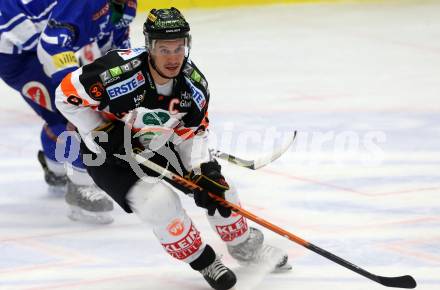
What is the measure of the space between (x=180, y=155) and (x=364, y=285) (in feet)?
2.49

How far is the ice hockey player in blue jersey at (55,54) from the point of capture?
3992mm

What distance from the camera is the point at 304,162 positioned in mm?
4613

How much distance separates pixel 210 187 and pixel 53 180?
136 cm

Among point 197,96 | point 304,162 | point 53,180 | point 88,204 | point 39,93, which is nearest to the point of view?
point 197,96

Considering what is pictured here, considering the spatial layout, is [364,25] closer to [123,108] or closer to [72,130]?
[72,130]

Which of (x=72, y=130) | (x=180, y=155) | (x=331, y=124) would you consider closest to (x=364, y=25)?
(x=331, y=124)

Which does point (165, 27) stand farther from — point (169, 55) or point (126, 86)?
point (126, 86)

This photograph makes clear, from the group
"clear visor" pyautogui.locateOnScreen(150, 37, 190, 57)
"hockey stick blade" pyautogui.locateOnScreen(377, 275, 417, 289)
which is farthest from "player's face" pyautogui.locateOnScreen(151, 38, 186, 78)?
"hockey stick blade" pyautogui.locateOnScreen(377, 275, 417, 289)

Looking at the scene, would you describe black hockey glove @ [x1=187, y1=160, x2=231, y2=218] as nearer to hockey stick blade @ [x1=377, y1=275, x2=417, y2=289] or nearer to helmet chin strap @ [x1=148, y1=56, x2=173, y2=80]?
helmet chin strap @ [x1=148, y1=56, x2=173, y2=80]

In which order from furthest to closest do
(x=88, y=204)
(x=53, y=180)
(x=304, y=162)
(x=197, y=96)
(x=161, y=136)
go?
(x=304, y=162) → (x=53, y=180) → (x=88, y=204) → (x=161, y=136) → (x=197, y=96)

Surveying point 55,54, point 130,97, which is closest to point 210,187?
point 130,97

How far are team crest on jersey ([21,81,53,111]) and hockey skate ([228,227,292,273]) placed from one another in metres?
1.16

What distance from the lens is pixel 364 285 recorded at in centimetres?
318

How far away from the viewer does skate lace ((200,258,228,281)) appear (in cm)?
317
